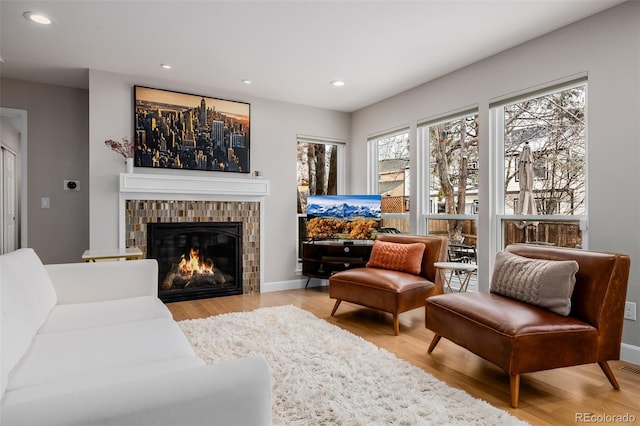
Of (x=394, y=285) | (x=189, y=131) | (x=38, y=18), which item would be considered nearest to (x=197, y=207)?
(x=189, y=131)

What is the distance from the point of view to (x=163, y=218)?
401cm

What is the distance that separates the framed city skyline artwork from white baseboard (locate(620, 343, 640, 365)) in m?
3.92

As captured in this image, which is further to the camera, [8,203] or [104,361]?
[8,203]

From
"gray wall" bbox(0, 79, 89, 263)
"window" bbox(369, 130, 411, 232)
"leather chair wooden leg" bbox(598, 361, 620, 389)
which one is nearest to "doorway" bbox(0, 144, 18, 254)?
"gray wall" bbox(0, 79, 89, 263)

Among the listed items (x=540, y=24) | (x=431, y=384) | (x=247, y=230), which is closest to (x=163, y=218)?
(x=247, y=230)

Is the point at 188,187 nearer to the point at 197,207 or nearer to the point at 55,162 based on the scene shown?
the point at 197,207

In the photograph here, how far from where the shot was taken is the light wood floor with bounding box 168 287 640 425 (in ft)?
6.11

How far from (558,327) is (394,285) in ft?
4.16

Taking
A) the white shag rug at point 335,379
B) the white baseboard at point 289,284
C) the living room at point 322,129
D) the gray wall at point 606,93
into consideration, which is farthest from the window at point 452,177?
the white shag rug at point 335,379

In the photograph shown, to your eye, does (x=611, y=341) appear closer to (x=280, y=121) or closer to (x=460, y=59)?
(x=460, y=59)

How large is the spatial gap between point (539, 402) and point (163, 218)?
3.70m

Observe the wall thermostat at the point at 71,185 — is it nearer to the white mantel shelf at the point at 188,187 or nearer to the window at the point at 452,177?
the white mantel shelf at the point at 188,187

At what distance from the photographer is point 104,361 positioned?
137cm
